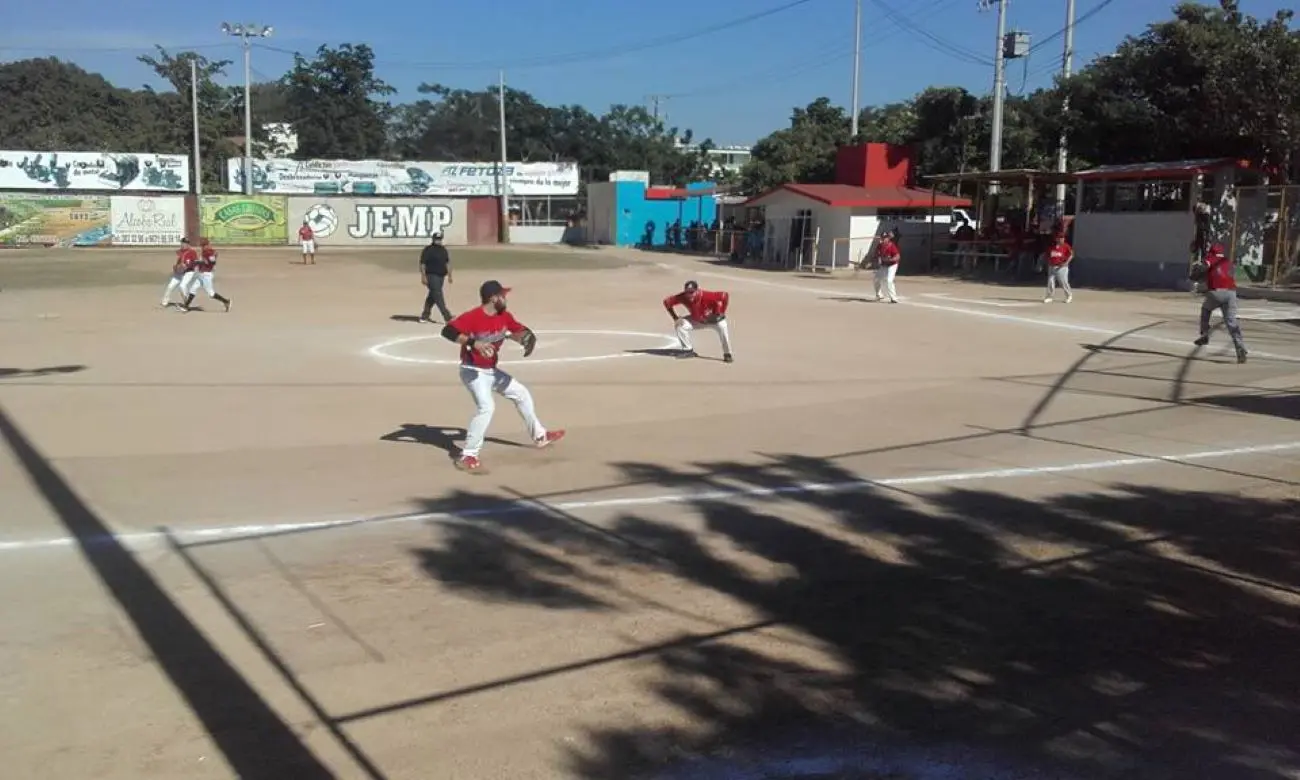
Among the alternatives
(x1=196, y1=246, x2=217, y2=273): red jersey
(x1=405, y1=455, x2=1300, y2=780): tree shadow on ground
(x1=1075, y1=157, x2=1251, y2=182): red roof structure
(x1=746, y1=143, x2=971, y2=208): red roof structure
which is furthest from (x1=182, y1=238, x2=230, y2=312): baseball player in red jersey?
(x1=1075, y1=157, x2=1251, y2=182): red roof structure

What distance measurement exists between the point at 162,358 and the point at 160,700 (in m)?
12.8

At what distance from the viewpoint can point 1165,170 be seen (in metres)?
29.9

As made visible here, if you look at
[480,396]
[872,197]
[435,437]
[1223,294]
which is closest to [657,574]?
[480,396]

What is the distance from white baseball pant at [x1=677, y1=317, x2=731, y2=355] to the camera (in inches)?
635

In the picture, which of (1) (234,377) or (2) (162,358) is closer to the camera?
(1) (234,377)

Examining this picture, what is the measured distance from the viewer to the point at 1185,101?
34.0 meters

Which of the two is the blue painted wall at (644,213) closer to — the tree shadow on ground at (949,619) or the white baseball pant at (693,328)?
the white baseball pant at (693,328)

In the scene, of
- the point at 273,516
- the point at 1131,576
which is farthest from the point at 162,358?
the point at 1131,576

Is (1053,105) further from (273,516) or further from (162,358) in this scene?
(273,516)

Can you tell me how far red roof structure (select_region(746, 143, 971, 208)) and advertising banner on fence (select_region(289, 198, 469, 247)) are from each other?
2681 cm

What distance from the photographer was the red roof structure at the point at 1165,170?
2917cm

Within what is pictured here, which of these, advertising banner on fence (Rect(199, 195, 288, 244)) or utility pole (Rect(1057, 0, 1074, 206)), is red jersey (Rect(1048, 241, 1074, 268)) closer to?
utility pole (Rect(1057, 0, 1074, 206))

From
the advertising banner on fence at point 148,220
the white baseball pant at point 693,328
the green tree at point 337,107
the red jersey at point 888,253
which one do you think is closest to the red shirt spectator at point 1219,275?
the white baseball pant at point 693,328

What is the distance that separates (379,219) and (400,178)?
12.5 ft
